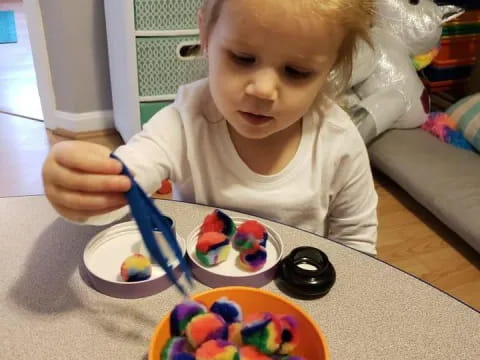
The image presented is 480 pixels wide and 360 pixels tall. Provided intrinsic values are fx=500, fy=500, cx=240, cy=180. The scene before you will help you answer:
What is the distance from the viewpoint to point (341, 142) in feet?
2.52

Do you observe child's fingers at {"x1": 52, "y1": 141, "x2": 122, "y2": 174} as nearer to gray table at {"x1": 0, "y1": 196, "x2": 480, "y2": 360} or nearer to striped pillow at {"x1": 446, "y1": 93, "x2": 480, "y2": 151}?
gray table at {"x1": 0, "y1": 196, "x2": 480, "y2": 360}

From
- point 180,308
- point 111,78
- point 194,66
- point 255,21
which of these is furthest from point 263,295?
point 111,78

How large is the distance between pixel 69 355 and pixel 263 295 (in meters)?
0.19

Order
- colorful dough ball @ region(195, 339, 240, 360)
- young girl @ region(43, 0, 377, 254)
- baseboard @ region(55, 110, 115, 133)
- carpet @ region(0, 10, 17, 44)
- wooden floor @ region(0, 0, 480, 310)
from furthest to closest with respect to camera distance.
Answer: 1. carpet @ region(0, 10, 17, 44)
2. baseboard @ region(55, 110, 115, 133)
3. wooden floor @ region(0, 0, 480, 310)
4. young girl @ region(43, 0, 377, 254)
5. colorful dough ball @ region(195, 339, 240, 360)

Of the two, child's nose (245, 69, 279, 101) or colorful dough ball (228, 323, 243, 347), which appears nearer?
colorful dough ball (228, 323, 243, 347)

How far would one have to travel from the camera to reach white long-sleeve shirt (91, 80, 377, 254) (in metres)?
0.75

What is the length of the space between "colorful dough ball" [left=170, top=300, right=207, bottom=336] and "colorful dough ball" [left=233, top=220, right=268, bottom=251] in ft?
0.46

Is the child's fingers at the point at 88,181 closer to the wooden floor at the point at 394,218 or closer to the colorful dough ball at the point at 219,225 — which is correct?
the colorful dough ball at the point at 219,225

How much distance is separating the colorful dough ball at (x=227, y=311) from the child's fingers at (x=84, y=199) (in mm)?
132

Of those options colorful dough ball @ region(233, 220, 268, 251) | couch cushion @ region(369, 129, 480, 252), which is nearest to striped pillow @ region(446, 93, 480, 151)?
couch cushion @ region(369, 129, 480, 252)

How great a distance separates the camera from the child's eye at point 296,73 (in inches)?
23.3

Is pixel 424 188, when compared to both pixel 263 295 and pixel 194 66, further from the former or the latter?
pixel 263 295

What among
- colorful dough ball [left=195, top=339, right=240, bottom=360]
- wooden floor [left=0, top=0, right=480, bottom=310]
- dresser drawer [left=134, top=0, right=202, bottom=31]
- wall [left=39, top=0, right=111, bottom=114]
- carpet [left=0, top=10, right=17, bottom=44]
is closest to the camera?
colorful dough ball [left=195, top=339, right=240, bottom=360]

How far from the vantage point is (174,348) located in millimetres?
412
